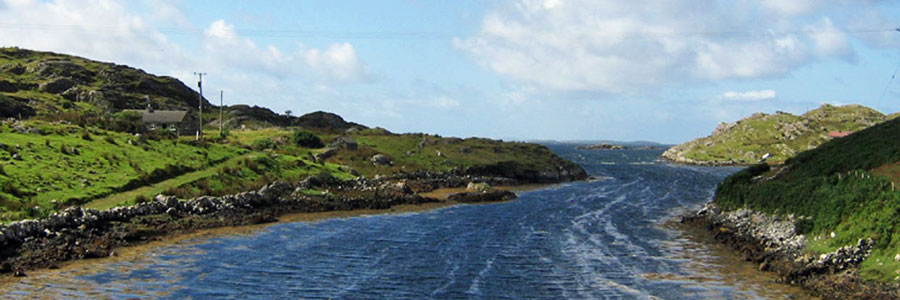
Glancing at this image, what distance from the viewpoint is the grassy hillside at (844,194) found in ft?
100.0

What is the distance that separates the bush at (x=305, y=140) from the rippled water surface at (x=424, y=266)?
49089 millimetres

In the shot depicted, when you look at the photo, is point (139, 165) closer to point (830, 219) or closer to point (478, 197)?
point (478, 197)

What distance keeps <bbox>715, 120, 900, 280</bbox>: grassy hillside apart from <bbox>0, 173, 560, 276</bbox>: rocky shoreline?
105 ft

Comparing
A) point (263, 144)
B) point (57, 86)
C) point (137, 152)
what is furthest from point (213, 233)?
point (57, 86)

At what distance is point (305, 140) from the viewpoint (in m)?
104

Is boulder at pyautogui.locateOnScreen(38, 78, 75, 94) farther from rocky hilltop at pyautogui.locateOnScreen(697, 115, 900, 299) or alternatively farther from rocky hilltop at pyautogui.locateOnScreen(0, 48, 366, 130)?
rocky hilltop at pyautogui.locateOnScreen(697, 115, 900, 299)

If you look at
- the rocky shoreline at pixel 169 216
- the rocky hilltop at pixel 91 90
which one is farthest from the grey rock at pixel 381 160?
the rocky hilltop at pixel 91 90

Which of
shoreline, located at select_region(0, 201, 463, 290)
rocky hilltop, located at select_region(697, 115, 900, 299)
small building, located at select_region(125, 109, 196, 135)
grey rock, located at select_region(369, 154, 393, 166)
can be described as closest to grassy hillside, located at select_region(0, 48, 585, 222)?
grey rock, located at select_region(369, 154, 393, 166)

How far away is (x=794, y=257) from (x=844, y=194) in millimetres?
5586

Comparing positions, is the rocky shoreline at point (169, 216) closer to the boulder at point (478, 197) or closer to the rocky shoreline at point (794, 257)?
the boulder at point (478, 197)

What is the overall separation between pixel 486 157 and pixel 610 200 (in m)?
38.6

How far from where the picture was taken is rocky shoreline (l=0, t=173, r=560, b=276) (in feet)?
108

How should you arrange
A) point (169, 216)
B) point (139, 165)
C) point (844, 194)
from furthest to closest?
point (139, 165) < point (169, 216) < point (844, 194)

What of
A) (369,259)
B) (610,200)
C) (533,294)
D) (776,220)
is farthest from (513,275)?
(610,200)
